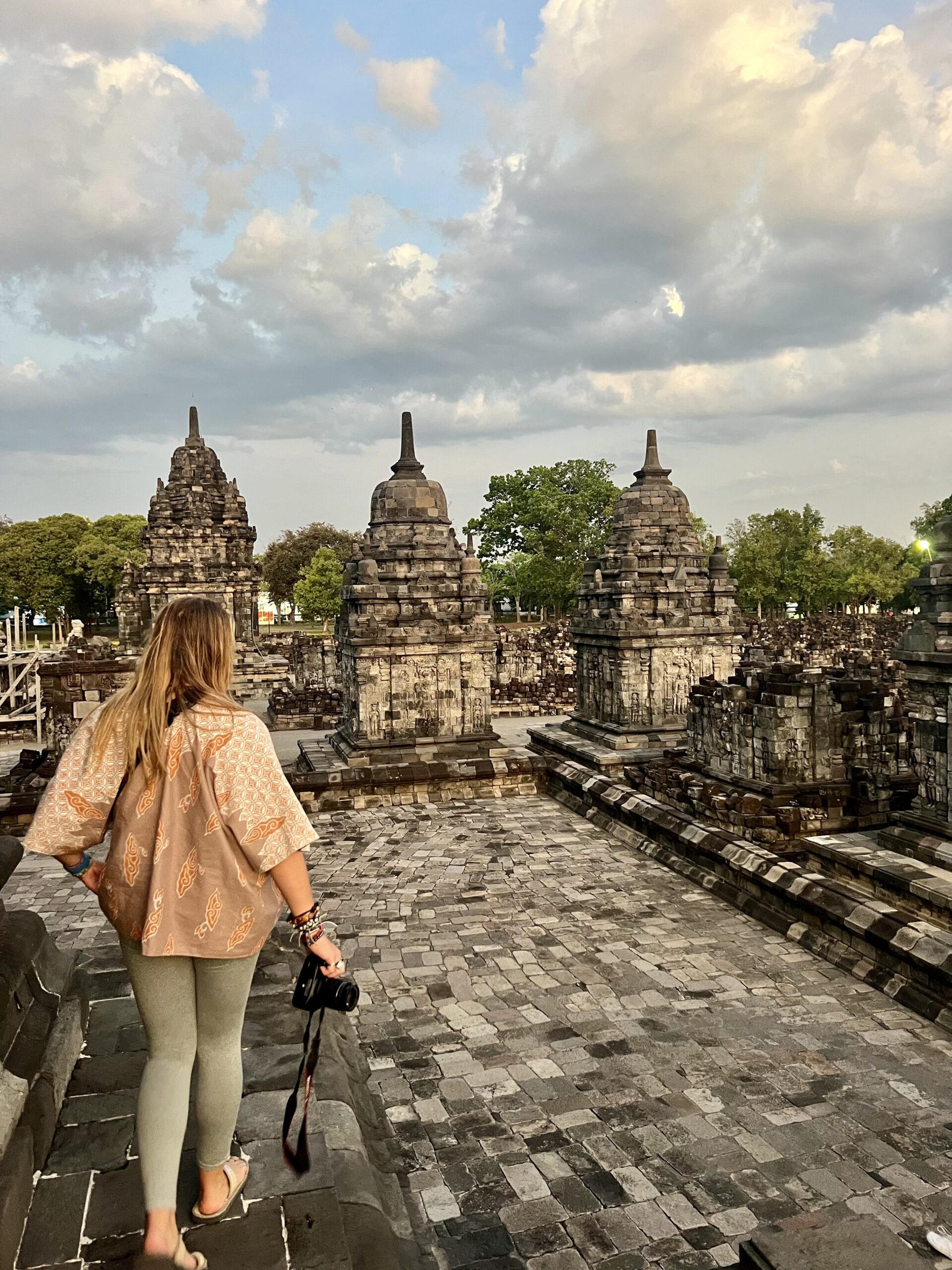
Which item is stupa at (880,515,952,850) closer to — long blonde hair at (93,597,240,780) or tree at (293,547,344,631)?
long blonde hair at (93,597,240,780)

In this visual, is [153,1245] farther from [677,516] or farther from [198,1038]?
[677,516]

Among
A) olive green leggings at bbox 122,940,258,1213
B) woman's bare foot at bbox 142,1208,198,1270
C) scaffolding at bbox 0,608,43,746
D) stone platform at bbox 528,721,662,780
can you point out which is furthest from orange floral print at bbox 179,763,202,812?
scaffolding at bbox 0,608,43,746

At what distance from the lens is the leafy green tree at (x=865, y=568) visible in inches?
1924

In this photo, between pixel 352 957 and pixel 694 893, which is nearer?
pixel 352 957

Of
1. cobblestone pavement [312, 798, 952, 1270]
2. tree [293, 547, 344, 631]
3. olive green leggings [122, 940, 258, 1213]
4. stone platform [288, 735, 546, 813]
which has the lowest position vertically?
cobblestone pavement [312, 798, 952, 1270]

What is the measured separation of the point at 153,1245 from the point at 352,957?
381cm

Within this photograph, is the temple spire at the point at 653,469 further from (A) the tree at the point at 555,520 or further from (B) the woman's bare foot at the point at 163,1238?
(A) the tree at the point at 555,520

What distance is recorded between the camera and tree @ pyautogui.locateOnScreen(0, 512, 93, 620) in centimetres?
4788

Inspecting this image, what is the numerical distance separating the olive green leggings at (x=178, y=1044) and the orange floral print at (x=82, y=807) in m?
0.36

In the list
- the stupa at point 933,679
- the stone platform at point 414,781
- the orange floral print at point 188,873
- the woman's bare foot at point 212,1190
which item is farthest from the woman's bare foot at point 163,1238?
the stone platform at point 414,781

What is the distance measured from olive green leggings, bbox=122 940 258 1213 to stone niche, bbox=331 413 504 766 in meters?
9.07

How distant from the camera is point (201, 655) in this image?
2.46 m

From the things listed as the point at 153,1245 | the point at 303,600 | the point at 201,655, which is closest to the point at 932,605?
the point at 201,655

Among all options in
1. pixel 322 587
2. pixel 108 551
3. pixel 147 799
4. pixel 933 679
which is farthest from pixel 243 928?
pixel 108 551
